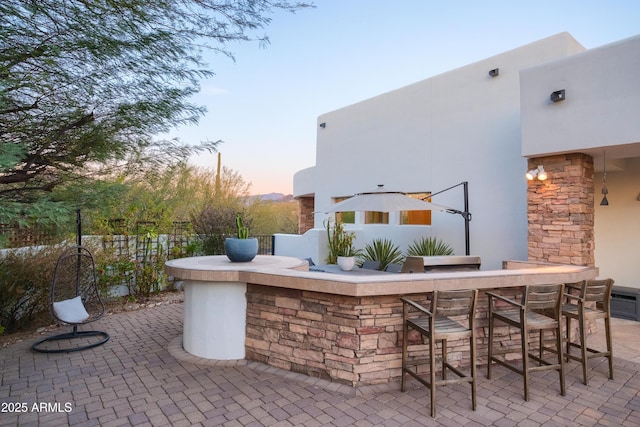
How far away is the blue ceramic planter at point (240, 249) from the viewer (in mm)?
4707

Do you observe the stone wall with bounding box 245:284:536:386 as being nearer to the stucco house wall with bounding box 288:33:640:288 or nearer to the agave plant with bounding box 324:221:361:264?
the stucco house wall with bounding box 288:33:640:288

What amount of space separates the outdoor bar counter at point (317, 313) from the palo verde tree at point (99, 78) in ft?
5.35

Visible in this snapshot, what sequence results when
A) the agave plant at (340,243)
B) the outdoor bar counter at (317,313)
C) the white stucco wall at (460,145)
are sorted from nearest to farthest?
the outdoor bar counter at (317,313) → the white stucco wall at (460,145) → the agave plant at (340,243)

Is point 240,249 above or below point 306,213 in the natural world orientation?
below

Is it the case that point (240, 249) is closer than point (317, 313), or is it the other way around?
point (317, 313)

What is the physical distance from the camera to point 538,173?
5.78 meters

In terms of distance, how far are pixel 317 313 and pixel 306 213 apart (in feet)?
38.3

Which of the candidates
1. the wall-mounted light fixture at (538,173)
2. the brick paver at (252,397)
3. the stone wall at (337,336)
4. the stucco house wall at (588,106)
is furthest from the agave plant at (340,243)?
the brick paver at (252,397)

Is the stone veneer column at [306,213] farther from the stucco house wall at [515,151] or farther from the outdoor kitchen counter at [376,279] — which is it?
the outdoor kitchen counter at [376,279]

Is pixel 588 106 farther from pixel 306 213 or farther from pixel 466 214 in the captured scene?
pixel 306 213

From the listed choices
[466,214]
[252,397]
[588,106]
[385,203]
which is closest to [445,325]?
[252,397]

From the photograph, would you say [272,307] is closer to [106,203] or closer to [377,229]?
[106,203]

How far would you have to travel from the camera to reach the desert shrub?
5.13m

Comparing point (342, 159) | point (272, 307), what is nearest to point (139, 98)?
point (272, 307)
